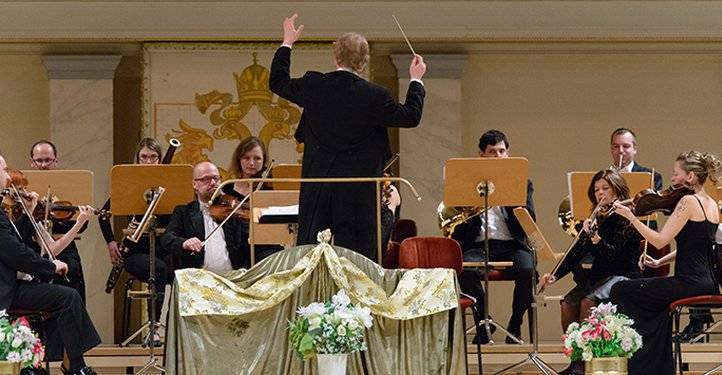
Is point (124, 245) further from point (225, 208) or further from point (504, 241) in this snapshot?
point (504, 241)

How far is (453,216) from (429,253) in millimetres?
1375

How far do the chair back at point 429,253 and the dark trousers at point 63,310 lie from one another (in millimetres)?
1659

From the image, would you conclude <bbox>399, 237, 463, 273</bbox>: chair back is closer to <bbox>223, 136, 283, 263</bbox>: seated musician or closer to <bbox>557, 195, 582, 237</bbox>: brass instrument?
<bbox>557, 195, 582, 237</bbox>: brass instrument

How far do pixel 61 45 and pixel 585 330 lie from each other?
542 centimetres

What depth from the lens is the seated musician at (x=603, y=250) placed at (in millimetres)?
7121

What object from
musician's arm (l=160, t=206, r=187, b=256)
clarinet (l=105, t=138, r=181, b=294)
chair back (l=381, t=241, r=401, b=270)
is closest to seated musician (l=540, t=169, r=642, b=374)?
chair back (l=381, t=241, r=401, b=270)

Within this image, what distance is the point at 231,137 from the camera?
10.3m

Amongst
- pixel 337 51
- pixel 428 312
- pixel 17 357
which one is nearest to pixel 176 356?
pixel 17 357

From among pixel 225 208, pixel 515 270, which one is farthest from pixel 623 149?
pixel 225 208

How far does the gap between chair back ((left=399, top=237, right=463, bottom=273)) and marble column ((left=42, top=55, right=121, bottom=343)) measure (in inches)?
150

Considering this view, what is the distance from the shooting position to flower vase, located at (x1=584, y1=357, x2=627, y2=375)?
6.22 meters

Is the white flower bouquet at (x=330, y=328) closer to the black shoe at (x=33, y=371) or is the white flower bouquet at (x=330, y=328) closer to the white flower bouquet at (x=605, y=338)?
the white flower bouquet at (x=605, y=338)

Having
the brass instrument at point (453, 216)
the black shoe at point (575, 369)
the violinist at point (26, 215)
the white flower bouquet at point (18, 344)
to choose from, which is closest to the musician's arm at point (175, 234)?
the violinist at point (26, 215)

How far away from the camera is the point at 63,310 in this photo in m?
6.77
